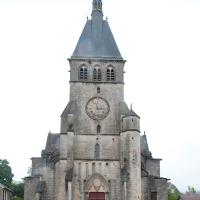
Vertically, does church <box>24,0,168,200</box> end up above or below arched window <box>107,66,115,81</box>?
below

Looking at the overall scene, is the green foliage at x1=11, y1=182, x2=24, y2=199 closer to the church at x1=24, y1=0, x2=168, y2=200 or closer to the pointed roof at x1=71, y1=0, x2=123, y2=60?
the church at x1=24, y1=0, x2=168, y2=200

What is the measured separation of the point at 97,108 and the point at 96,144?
4027mm

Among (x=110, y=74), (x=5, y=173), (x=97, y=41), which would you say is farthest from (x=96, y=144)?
(x=5, y=173)

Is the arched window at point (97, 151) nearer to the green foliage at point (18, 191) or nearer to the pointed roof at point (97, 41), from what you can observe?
the pointed roof at point (97, 41)

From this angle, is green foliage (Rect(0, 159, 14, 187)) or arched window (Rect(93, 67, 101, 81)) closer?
arched window (Rect(93, 67, 101, 81))

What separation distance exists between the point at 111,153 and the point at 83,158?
2.95m

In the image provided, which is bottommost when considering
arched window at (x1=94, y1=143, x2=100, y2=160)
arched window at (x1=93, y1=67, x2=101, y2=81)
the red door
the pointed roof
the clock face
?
the red door

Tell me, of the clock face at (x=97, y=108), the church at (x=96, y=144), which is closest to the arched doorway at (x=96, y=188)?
the church at (x=96, y=144)

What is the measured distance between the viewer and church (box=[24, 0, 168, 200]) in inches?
1886

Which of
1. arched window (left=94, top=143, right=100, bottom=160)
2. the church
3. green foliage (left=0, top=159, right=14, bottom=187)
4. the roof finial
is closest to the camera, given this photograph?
the church

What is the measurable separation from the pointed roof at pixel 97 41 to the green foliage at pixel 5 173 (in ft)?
89.0

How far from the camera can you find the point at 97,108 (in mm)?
51281

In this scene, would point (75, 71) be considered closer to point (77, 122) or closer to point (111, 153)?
point (77, 122)

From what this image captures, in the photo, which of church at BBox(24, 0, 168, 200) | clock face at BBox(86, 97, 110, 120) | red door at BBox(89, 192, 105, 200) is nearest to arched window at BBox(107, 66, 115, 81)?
church at BBox(24, 0, 168, 200)
